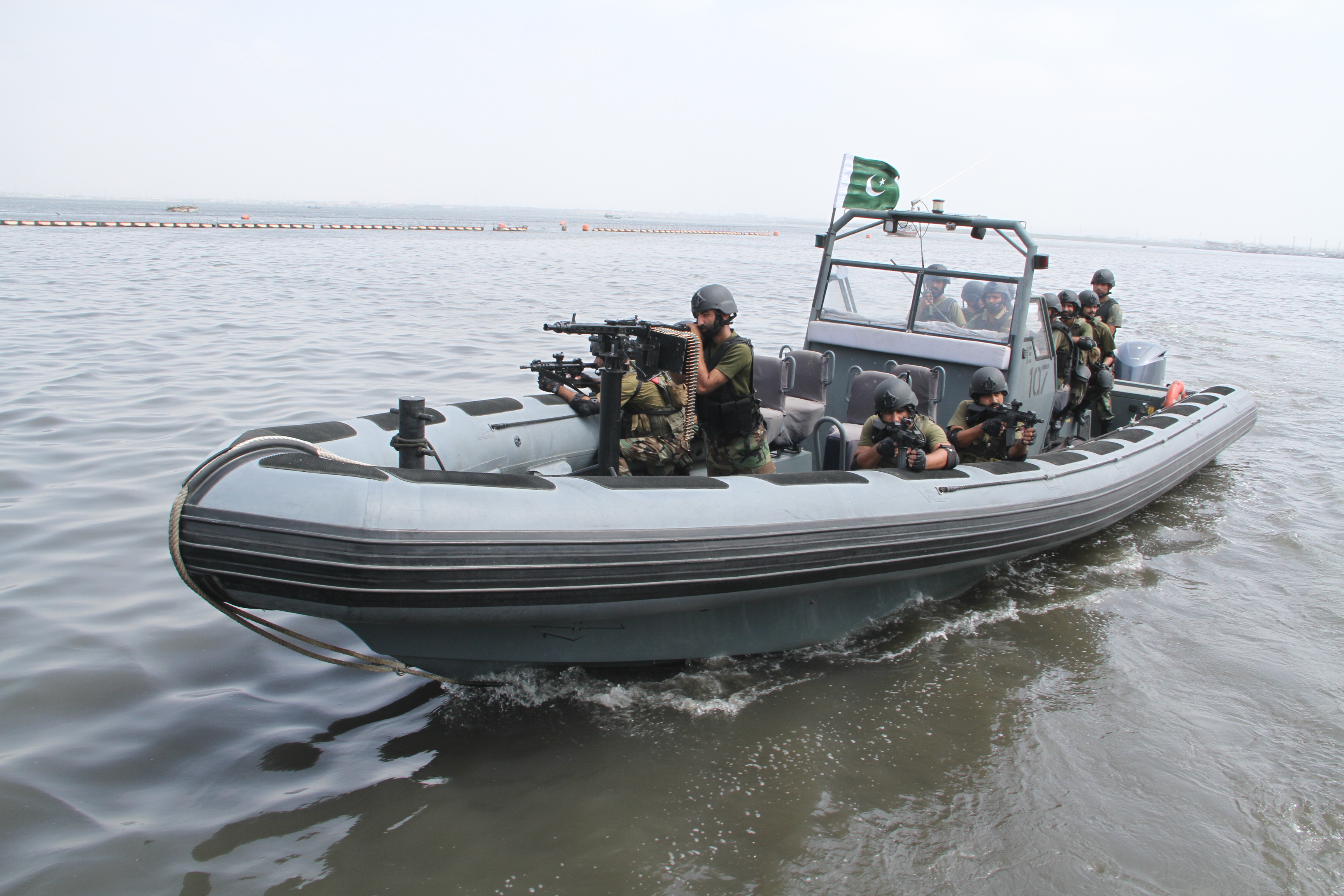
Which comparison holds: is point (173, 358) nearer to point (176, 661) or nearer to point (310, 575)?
point (176, 661)

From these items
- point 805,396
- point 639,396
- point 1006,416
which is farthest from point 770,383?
point 1006,416

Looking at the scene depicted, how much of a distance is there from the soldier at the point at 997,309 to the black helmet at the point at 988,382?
2.52ft

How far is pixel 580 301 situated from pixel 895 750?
15992 millimetres

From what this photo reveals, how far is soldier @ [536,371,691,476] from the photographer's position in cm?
422

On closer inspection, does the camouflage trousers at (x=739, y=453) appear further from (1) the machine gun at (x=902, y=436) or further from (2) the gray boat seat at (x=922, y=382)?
(2) the gray boat seat at (x=922, y=382)

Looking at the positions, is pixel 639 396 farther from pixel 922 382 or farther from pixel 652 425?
pixel 922 382

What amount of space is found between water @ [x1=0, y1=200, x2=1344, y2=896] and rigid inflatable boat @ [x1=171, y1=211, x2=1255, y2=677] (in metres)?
0.27

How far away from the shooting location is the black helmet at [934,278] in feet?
18.8

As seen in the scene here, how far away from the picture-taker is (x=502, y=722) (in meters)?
3.48

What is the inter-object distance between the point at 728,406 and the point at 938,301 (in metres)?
2.28

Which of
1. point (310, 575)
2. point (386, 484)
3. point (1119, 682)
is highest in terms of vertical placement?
point (386, 484)

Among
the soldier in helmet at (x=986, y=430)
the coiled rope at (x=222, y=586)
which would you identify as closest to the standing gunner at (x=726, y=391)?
the soldier in helmet at (x=986, y=430)

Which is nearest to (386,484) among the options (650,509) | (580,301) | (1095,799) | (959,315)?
(650,509)

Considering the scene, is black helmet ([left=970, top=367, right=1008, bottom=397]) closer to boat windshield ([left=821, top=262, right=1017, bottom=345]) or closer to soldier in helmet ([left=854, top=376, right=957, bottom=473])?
soldier in helmet ([left=854, top=376, right=957, bottom=473])
